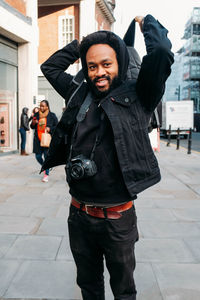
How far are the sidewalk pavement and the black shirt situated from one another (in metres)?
1.18

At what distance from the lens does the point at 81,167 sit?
5.46 ft

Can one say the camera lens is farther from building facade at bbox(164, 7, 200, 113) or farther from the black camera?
building facade at bbox(164, 7, 200, 113)

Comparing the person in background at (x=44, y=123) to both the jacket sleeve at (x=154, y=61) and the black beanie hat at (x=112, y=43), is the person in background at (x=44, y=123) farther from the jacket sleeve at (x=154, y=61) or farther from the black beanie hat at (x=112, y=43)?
the jacket sleeve at (x=154, y=61)

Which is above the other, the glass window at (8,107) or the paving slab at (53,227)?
the glass window at (8,107)

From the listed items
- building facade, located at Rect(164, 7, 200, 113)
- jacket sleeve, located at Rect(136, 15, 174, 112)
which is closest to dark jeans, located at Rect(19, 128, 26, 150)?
jacket sleeve, located at Rect(136, 15, 174, 112)

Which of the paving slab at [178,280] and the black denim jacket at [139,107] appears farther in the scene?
the paving slab at [178,280]

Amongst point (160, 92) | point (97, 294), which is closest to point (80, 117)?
point (160, 92)

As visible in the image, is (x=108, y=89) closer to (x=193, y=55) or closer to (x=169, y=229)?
(x=169, y=229)

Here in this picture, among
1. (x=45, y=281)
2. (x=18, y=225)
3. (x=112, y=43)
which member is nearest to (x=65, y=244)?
(x=45, y=281)

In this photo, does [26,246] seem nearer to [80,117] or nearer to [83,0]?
[80,117]

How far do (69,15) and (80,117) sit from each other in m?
18.4

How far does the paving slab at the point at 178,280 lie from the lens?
2.52 meters

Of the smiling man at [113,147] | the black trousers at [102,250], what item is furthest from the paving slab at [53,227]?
the smiling man at [113,147]

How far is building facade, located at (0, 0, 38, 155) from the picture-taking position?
1127 cm
